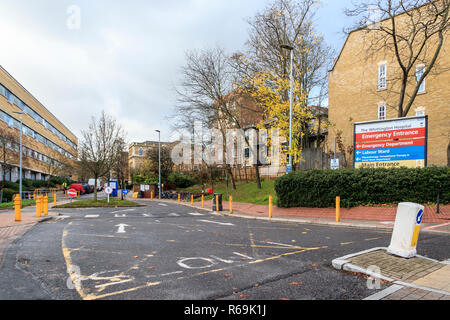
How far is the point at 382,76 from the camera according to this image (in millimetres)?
25594

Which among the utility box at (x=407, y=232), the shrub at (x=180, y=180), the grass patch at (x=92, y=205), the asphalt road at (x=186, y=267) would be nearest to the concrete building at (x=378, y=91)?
the utility box at (x=407, y=232)

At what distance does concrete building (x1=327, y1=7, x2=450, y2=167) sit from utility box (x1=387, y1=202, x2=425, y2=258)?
15.9 meters

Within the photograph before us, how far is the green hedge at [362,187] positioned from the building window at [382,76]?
45.8 ft

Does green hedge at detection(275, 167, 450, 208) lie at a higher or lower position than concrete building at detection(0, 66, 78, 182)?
lower

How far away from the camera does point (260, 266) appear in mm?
5422

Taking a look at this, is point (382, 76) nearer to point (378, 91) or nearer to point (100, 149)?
point (378, 91)

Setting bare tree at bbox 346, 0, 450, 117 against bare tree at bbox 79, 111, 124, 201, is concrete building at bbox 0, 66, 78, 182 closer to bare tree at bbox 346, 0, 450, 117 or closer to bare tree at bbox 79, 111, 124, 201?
bare tree at bbox 79, 111, 124, 201

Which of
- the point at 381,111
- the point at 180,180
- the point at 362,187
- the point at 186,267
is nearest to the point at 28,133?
the point at 180,180

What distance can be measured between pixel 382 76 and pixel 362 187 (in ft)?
50.6

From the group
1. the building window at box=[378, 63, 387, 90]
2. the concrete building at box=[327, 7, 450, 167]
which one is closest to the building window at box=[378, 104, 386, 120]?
the concrete building at box=[327, 7, 450, 167]

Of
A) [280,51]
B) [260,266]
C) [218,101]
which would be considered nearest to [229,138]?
[218,101]

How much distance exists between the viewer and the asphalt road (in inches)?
160

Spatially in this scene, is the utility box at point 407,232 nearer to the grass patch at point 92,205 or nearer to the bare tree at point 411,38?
the bare tree at point 411,38

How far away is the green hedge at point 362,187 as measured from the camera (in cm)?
1298
